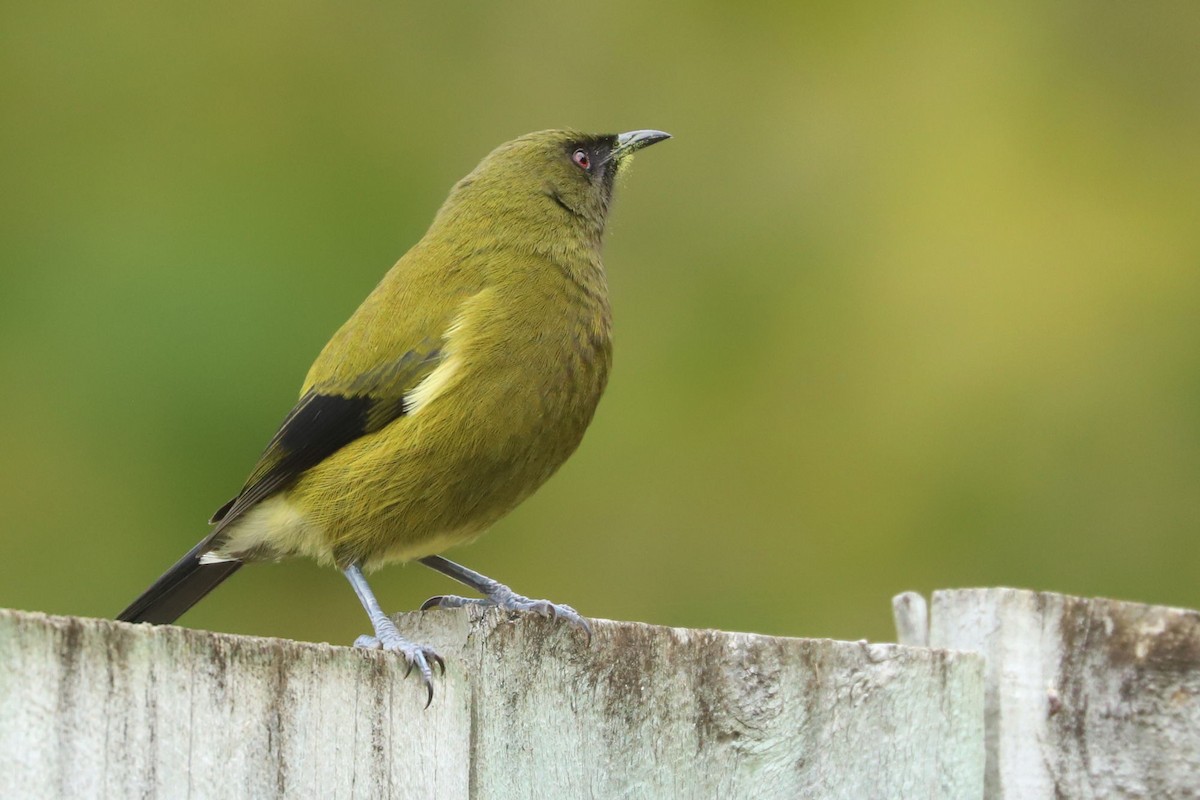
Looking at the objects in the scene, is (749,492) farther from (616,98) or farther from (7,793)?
(7,793)

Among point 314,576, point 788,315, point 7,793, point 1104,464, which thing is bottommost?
point 7,793

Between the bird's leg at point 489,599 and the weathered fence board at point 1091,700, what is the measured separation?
78 cm

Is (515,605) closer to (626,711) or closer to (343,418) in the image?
(343,418)

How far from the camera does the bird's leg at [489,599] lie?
2.71 metres

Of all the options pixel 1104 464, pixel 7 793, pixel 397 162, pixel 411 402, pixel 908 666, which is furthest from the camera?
pixel 397 162

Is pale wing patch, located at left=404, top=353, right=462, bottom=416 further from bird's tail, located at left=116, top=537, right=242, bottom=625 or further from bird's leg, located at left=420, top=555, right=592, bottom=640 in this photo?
bird's tail, located at left=116, top=537, right=242, bottom=625

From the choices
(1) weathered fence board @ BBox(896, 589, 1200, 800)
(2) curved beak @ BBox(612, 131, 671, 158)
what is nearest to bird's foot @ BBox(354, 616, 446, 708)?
(1) weathered fence board @ BBox(896, 589, 1200, 800)

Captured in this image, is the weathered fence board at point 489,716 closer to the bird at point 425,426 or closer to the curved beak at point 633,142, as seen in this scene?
the bird at point 425,426

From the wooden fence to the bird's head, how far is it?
76.6 inches

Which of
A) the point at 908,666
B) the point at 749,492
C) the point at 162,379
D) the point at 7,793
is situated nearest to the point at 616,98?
the point at 749,492

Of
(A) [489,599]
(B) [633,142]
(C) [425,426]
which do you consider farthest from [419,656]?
(B) [633,142]

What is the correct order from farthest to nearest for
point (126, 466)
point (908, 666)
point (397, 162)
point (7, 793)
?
point (397, 162) → point (126, 466) → point (908, 666) → point (7, 793)

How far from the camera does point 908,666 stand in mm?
2861

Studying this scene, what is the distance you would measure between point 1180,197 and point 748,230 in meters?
1.47
